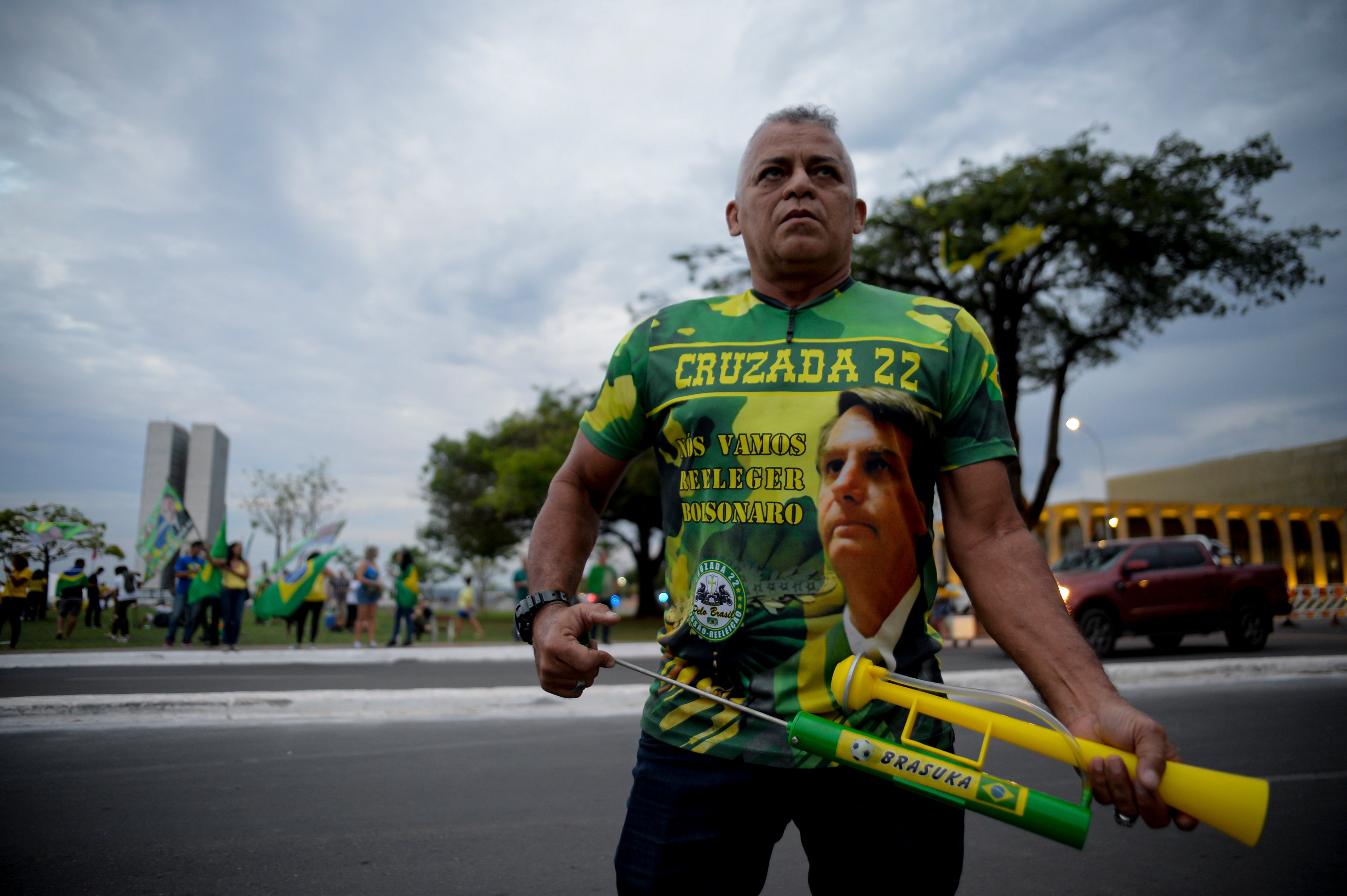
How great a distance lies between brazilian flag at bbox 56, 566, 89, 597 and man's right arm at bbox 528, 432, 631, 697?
518 inches

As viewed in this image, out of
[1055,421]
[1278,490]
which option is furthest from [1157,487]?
[1055,421]

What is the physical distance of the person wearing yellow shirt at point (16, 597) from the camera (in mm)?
10203

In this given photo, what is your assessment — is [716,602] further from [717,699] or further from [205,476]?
[205,476]

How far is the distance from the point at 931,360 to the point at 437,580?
75094 mm

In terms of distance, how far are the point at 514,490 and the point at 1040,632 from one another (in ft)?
93.1

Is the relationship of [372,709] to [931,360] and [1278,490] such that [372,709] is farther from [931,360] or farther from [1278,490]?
[1278,490]

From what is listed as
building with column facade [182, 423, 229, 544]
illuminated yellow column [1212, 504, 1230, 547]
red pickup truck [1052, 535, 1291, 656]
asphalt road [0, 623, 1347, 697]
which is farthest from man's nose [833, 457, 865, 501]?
illuminated yellow column [1212, 504, 1230, 547]

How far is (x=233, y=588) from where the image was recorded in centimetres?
1255

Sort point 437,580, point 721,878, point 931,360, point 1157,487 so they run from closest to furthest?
point 721,878 < point 931,360 < point 1157,487 < point 437,580

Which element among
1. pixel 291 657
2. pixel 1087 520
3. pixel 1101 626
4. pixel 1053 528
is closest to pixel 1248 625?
pixel 1101 626

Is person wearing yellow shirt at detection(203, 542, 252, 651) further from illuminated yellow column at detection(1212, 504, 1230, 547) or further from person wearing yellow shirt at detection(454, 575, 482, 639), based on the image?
illuminated yellow column at detection(1212, 504, 1230, 547)

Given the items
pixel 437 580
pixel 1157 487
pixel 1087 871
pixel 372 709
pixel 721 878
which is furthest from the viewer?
pixel 437 580

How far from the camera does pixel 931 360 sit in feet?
4.83

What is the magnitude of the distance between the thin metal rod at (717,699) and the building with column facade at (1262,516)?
3719 cm
